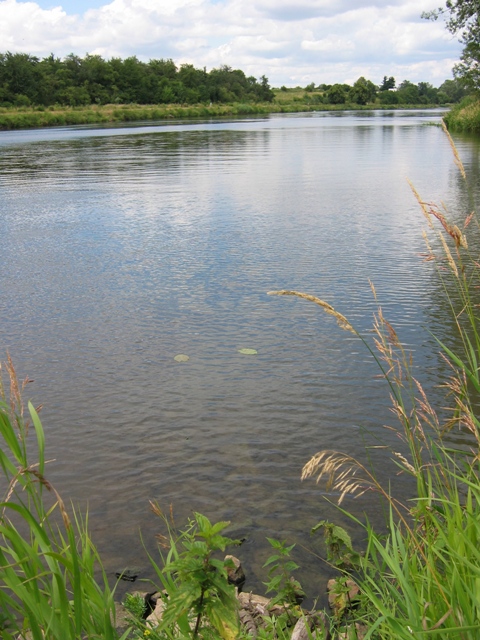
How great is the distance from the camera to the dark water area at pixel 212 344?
4.30 m

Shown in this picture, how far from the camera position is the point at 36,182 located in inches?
802

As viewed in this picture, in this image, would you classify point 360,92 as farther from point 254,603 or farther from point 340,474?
point 254,603

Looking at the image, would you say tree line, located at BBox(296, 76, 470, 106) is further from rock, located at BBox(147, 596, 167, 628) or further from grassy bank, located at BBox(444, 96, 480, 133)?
rock, located at BBox(147, 596, 167, 628)

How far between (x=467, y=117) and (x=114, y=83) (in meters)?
77.3

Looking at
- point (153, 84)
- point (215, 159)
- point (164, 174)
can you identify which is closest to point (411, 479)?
point (164, 174)

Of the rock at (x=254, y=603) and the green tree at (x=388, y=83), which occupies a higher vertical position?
the green tree at (x=388, y=83)

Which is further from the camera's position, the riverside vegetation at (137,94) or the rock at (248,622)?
the riverside vegetation at (137,94)

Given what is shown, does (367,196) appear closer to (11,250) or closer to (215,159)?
(11,250)

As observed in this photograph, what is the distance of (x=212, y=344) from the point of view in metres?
6.76

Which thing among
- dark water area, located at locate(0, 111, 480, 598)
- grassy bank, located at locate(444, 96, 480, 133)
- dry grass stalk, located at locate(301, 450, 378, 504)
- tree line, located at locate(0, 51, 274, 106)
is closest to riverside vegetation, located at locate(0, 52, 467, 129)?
tree line, located at locate(0, 51, 274, 106)

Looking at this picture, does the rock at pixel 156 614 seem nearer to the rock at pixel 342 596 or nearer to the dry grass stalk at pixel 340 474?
the rock at pixel 342 596

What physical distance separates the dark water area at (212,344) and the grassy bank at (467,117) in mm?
21308

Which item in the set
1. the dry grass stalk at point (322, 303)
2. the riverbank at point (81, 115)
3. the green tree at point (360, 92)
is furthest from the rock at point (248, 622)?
the green tree at point (360, 92)

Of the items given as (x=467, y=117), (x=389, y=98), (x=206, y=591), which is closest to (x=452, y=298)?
(x=206, y=591)
